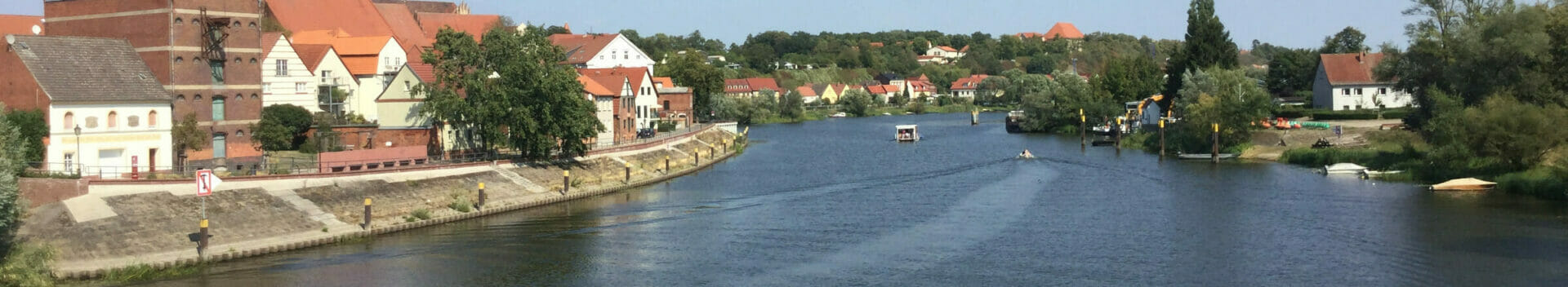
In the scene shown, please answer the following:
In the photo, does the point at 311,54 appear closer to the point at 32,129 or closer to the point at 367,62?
the point at 367,62

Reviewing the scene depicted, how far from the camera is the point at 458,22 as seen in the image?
325 ft

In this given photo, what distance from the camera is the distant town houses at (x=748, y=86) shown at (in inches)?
5192

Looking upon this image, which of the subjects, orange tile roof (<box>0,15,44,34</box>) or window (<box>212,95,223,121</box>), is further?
orange tile roof (<box>0,15,44,34</box>)

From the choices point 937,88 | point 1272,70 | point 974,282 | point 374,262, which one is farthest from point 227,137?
point 937,88

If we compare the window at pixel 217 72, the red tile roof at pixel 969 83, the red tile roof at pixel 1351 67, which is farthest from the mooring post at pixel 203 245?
the red tile roof at pixel 969 83

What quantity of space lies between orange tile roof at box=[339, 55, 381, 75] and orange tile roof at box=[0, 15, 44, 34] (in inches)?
475

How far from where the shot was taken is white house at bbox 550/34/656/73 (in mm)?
97625

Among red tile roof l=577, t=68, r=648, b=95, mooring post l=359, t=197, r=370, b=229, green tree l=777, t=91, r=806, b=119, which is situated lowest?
mooring post l=359, t=197, r=370, b=229

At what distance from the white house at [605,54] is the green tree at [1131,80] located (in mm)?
31289

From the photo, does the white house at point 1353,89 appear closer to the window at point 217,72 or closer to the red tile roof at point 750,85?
the window at point 217,72

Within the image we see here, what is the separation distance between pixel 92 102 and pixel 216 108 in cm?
738

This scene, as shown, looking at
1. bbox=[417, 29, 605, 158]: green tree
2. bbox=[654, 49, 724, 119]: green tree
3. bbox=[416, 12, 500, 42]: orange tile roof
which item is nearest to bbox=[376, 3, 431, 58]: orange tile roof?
bbox=[416, 12, 500, 42]: orange tile roof

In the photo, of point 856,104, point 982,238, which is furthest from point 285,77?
point 856,104

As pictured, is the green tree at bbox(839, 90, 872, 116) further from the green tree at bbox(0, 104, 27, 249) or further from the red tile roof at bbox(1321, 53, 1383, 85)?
the green tree at bbox(0, 104, 27, 249)
